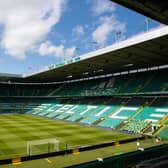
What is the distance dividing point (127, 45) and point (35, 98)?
50440 millimetres

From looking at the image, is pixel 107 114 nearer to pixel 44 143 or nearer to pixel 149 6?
pixel 44 143

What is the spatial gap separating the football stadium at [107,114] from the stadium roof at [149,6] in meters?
0.04

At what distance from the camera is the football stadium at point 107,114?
12.5 metres

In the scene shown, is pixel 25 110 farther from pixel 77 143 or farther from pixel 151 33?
pixel 151 33

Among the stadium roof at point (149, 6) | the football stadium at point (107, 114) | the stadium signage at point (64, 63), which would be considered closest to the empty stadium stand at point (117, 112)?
the football stadium at point (107, 114)

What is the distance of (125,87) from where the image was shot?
40.1 m

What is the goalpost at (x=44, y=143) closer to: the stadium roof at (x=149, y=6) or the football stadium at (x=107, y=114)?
the football stadium at (x=107, y=114)

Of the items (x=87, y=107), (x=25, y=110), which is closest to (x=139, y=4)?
(x=87, y=107)

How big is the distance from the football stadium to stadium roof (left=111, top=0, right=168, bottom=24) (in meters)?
0.04

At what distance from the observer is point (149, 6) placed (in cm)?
814

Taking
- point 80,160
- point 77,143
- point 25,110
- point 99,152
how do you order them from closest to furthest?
point 80,160
point 99,152
point 77,143
point 25,110

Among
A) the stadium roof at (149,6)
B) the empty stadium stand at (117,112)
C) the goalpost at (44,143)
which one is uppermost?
the stadium roof at (149,6)

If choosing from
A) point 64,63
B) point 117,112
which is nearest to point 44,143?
point 64,63

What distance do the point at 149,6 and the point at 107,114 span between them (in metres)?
29.8
